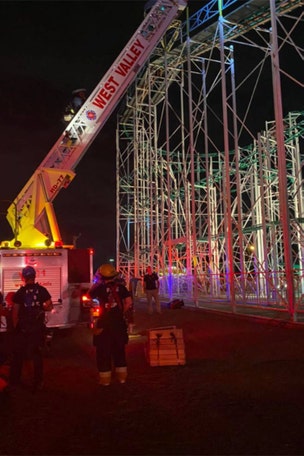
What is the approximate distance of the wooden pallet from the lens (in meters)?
6.86

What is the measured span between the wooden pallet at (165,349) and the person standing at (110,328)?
1.23 meters

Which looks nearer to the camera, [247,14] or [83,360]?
[83,360]

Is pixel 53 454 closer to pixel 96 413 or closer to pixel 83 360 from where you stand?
pixel 96 413

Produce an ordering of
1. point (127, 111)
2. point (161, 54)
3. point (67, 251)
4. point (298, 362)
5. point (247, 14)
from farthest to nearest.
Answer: point (127, 111), point (161, 54), point (247, 14), point (67, 251), point (298, 362)

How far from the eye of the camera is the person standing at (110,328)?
553 centimetres

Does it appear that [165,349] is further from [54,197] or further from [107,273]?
[54,197]

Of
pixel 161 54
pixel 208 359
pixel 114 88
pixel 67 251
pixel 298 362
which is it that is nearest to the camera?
pixel 298 362

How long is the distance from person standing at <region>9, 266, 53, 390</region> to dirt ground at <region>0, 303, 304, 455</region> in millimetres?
379

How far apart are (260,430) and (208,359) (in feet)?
11.1

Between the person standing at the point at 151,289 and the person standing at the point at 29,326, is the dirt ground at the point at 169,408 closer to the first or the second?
the person standing at the point at 29,326

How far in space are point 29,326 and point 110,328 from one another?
113 centimetres

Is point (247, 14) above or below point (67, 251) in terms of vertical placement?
above

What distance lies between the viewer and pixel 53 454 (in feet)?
11.6

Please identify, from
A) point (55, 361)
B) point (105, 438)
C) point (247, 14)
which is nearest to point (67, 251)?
point (55, 361)
